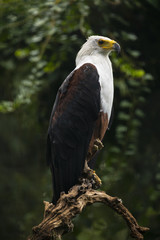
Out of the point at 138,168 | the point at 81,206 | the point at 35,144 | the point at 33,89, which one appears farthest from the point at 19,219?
the point at 81,206

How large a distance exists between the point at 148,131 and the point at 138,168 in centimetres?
33

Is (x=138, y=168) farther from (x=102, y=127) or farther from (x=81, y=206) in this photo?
(x=81, y=206)

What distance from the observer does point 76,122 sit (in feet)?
7.88

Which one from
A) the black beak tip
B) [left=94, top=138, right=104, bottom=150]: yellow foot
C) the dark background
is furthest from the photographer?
the dark background

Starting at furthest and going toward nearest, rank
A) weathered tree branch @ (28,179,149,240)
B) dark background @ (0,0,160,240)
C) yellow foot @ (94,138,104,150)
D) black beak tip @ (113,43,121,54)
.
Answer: dark background @ (0,0,160,240) → black beak tip @ (113,43,121,54) → yellow foot @ (94,138,104,150) → weathered tree branch @ (28,179,149,240)

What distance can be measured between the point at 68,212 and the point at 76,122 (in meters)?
0.63

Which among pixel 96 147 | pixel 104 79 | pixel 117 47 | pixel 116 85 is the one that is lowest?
pixel 116 85

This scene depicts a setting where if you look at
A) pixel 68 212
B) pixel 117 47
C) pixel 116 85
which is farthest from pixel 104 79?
pixel 68 212

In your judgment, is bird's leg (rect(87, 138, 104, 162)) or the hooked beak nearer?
bird's leg (rect(87, 138, 104, 162))

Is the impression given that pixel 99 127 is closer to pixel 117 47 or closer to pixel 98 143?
pixel 98 143

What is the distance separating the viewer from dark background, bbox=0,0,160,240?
3025 millimetres

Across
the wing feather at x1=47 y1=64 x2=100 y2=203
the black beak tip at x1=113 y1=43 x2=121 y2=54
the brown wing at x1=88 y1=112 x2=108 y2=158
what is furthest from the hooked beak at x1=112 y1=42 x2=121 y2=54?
the brown wing at x1=88 y1=112 x2=108 y2=158

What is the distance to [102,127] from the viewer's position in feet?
8.12

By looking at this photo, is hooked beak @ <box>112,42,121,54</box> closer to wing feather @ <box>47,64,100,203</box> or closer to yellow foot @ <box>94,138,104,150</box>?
wing feather @ <box>47,64,100,203</box>
